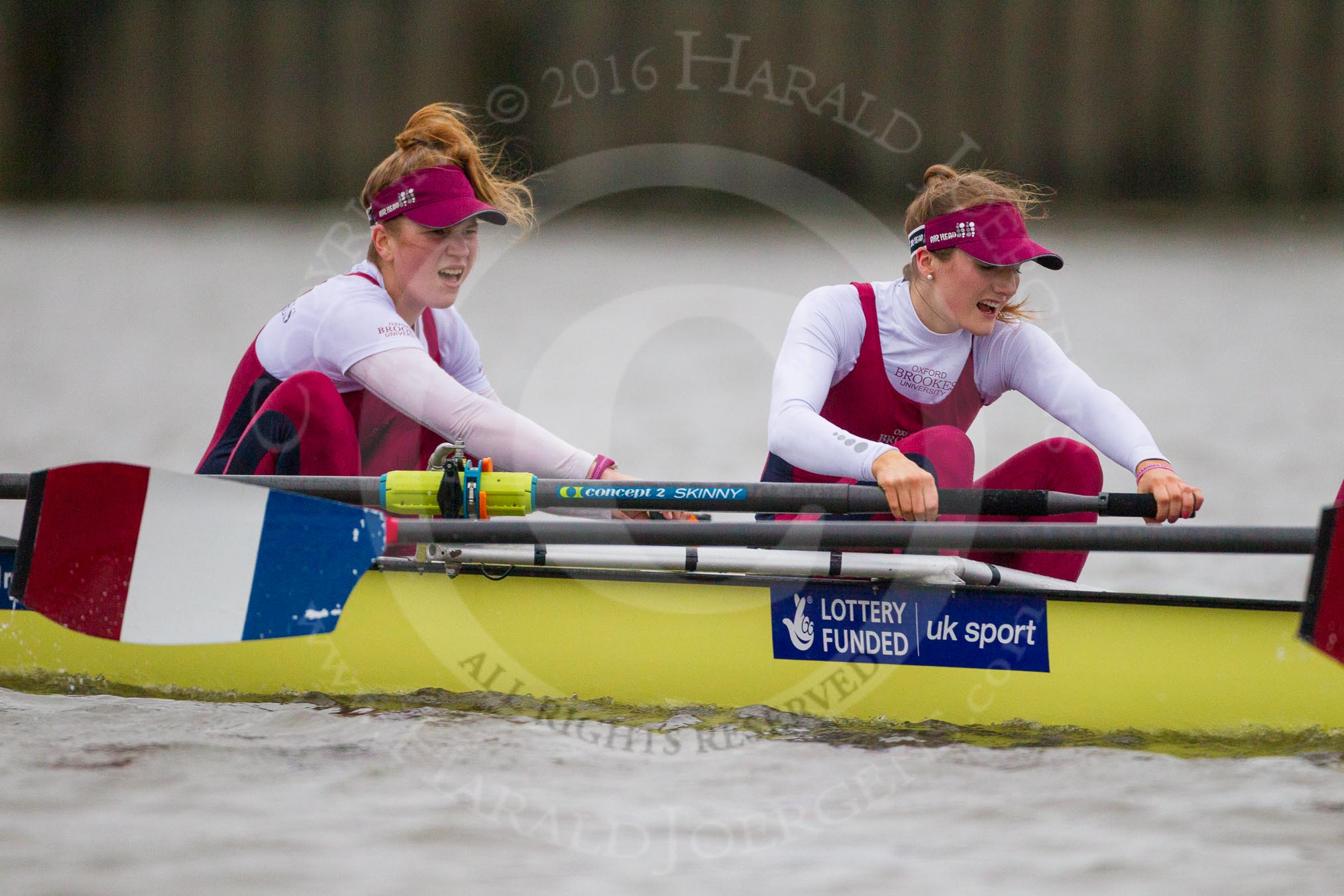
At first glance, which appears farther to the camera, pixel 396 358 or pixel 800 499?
pixel 396 358

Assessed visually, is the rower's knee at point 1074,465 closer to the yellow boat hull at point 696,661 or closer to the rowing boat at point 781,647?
the rowing boat at point 781,647

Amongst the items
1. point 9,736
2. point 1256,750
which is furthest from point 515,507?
point 1256,750

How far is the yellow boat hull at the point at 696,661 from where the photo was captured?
3537mm

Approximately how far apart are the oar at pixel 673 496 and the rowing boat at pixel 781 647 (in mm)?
88

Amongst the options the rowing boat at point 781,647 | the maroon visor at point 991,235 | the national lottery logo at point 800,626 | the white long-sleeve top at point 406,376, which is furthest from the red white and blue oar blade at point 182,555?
the maroon visor at point 991,235

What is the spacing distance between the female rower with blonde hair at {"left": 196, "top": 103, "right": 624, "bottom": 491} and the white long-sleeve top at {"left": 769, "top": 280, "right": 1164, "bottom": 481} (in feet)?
1.90

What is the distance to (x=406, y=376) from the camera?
3895 mm

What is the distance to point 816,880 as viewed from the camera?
2.95m

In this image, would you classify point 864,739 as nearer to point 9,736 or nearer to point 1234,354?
point 9,736

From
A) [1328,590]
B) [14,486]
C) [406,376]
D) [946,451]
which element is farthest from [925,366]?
[14,486]

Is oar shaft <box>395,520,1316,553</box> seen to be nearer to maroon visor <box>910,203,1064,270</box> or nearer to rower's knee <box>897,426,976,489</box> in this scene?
rower's knee <box>897,426,976,489</box>

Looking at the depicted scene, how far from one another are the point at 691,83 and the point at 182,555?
29095mm

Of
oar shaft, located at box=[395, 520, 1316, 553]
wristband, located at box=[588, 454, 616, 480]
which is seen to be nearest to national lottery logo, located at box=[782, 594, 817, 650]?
oar shaft, located at box=[395, 520, 1316, 553]

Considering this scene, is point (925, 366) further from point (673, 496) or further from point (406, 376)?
point (406, 376)
